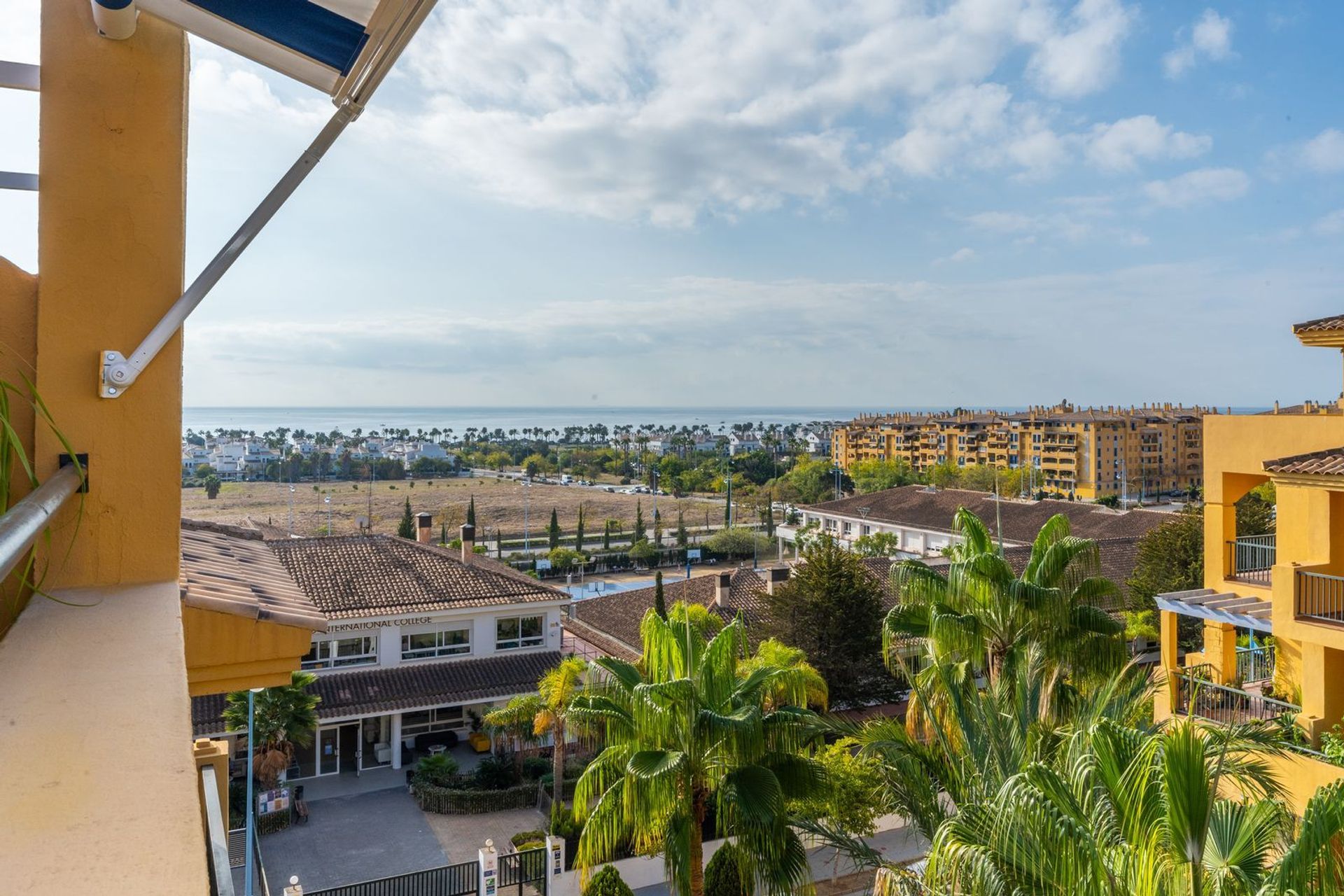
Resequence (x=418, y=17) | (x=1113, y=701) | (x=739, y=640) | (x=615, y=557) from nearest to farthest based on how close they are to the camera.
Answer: (x=418, y=17), (x=1113, y=701), (x=739, y=640), (x=615, y=557)

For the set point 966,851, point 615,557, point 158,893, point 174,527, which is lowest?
point 615,557

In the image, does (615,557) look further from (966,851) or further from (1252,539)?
(966,851)

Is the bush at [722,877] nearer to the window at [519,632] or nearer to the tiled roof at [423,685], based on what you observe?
the tiled roof at [423,685]

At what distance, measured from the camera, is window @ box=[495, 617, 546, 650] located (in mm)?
22016

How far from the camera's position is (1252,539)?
13.8m

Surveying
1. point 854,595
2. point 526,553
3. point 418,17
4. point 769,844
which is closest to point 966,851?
point 769,844

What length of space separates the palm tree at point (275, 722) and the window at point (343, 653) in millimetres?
3304

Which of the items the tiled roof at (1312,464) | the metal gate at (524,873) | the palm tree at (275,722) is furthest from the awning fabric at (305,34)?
the palm tree at (275,722)

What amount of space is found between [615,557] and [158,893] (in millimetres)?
56258

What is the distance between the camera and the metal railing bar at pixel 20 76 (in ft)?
7.37

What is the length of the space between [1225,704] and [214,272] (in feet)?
44.5

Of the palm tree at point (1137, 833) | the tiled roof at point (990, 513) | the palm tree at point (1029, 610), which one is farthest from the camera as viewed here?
the tiled roof at point (990, 513)

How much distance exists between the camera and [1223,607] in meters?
12.3

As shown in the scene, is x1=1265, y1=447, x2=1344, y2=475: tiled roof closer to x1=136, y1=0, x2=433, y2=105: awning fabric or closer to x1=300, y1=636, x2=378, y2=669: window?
x1=136, y1=0, x2=433, y2=105: awning fabric
